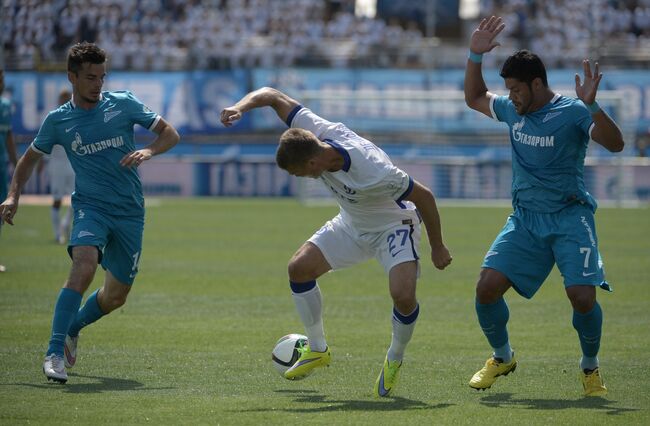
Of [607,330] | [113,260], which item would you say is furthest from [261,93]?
[607,330]

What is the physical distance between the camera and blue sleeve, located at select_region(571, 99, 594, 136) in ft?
26.1

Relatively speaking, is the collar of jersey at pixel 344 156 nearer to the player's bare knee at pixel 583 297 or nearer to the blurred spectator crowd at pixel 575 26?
the player's bare knee at pixel 583 297

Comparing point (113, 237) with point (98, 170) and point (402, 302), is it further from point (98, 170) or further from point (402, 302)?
point (402, 302)

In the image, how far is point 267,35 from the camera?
130 ft

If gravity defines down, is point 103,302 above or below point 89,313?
above

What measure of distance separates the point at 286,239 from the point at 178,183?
15259 mm

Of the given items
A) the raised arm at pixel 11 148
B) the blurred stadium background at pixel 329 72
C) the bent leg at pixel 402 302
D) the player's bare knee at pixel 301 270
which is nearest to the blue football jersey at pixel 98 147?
the player's bare knee at pixel 301 270

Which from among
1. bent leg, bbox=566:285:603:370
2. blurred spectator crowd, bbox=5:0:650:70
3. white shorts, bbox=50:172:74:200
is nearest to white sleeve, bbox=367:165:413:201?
bent leg, bbox=566:285:603:370

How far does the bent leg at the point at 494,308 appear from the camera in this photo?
817cm

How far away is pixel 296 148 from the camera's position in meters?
7.55

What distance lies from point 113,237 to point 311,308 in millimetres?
1806

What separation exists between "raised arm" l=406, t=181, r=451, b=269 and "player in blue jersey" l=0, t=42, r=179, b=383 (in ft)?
7.16

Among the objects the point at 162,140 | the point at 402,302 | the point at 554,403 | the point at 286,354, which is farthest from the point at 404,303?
the point at 162,140

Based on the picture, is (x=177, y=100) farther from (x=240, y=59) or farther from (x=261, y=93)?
(x=261, y=93)
